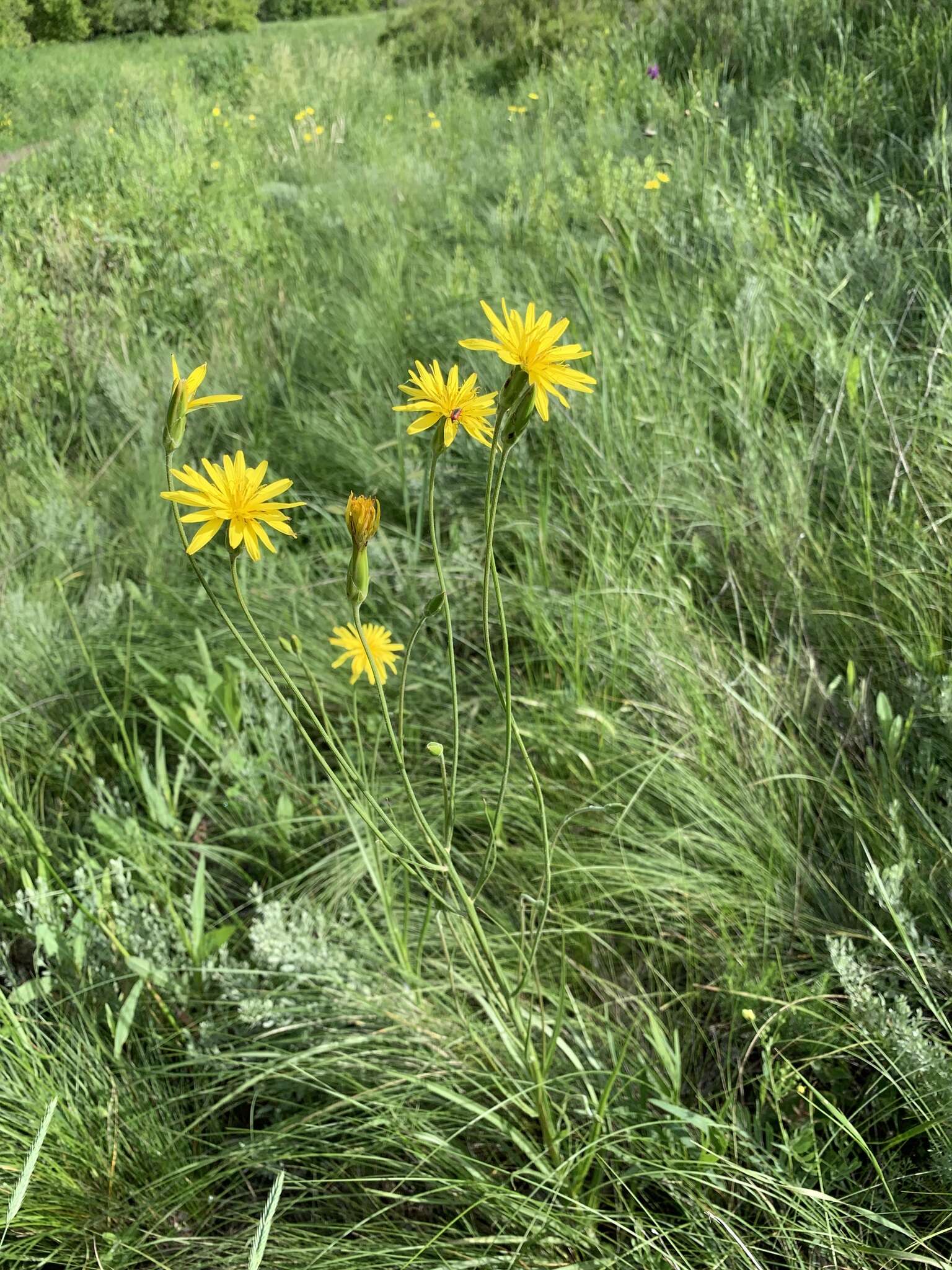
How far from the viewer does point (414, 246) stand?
296 cm

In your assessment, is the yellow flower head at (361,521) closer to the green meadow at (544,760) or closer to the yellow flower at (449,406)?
the yellow flower at (449,406)

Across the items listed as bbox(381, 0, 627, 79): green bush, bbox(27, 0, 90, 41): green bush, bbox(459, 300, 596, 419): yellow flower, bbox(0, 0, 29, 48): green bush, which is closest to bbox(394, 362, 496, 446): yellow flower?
bbox(459, 300, 596, 419): yellow flower

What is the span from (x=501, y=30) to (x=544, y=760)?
258 inches

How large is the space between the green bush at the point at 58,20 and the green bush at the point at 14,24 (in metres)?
0.80

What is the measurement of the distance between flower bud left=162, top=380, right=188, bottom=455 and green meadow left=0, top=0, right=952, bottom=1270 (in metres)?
0.23

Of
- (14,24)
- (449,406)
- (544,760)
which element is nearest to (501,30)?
(544,760)

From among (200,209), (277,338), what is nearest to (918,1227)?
(277,338)

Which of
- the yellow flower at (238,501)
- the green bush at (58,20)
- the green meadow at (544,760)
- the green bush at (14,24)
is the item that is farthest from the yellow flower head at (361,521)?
the green bush at (58,20)

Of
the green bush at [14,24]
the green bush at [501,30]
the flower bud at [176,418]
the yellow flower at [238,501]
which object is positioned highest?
the green bush at [14,24]

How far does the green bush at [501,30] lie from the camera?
192 inches

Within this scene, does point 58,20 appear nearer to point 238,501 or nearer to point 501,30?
point 501,30

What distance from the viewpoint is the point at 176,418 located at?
66 cm

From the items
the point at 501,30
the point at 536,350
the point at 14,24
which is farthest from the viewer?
the point at 14,24

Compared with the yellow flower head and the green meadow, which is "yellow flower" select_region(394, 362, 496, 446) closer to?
the yellow flower head
